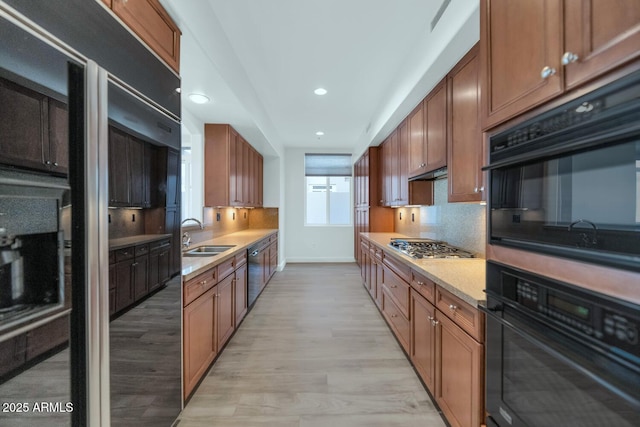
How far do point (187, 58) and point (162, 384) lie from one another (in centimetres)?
215

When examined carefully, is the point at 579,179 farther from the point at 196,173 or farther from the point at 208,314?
the point at 196,173

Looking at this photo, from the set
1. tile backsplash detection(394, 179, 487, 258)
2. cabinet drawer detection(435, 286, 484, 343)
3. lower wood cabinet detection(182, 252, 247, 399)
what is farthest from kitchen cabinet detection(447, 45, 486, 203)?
lower wood cabinet detection(182, 252, 247, 399)

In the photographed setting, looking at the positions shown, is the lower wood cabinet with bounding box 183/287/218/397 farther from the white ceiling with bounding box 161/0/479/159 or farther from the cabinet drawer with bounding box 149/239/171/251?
the white ceiling with bounding box 161/0/479/159

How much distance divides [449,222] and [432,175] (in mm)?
556

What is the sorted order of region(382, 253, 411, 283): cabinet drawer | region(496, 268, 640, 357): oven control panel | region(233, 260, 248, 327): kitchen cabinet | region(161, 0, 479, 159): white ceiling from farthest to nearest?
1. region(233, 260, 248, 327): kitchen cabinet
2. region(382, 253, 411, 283): cabinet drawer
3. region(161, 0, 479, 159): white ceiling
4. region(496, 268, 640, 357): oven control panel

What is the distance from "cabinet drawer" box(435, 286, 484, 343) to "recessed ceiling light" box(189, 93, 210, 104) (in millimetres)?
2692

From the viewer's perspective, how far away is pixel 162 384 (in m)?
1.43

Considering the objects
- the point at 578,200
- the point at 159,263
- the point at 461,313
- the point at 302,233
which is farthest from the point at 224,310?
the point at 302,233

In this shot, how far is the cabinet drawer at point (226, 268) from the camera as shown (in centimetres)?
227

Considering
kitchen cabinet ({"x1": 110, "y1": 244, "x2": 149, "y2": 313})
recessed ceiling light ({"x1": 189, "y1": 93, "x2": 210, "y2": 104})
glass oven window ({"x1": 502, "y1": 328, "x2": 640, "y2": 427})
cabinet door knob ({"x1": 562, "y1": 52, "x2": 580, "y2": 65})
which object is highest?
recessed ceiling light ({"x1": 189, "y1": 93, "x2": 210, "y2": 104})

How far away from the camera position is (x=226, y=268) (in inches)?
95.7

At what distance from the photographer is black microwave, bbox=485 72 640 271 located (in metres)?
0.62

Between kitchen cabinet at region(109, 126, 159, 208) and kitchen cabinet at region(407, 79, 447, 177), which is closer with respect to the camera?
kitchen cabinet at region(109, 126, 159, 208)

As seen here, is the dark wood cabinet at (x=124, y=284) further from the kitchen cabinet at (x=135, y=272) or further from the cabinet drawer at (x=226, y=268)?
the cabinet drawer at (x=226, y=268)
